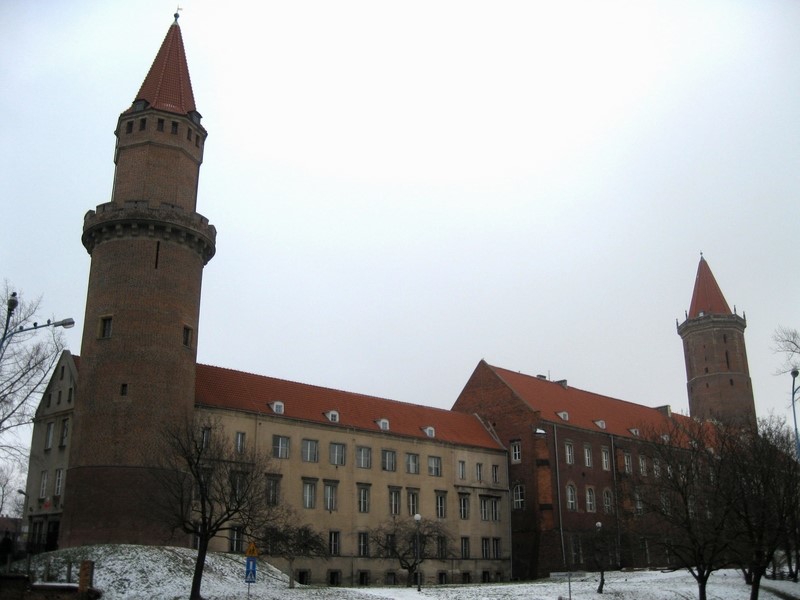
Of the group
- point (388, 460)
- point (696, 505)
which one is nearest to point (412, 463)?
point (388, 460)

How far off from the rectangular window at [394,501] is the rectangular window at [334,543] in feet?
17.3

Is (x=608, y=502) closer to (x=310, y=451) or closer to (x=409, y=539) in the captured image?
(x=409, y=539)

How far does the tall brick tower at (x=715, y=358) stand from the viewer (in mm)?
97000

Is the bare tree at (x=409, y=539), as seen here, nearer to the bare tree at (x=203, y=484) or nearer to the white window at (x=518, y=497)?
the white window at (x=518, y=497)

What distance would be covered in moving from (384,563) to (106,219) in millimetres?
27881

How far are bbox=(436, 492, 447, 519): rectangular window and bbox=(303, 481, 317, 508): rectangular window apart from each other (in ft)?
37.3

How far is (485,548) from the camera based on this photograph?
2552 inches

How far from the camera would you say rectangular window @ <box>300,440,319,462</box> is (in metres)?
55.0

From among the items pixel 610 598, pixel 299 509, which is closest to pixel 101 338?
pixel 299 509

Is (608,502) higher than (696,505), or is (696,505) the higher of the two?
(608,502)

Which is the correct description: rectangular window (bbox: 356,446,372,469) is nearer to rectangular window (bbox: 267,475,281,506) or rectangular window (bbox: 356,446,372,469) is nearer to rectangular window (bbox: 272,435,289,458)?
rectangular window (bbox: 272,435,289,458)

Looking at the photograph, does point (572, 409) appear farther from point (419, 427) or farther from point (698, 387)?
point (698, 387)

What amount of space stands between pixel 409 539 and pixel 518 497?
15515 mm

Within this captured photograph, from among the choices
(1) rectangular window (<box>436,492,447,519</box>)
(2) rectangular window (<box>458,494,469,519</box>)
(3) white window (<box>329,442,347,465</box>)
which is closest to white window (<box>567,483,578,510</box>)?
(2) rectangular window (<box>458,494,469,519</box>)
